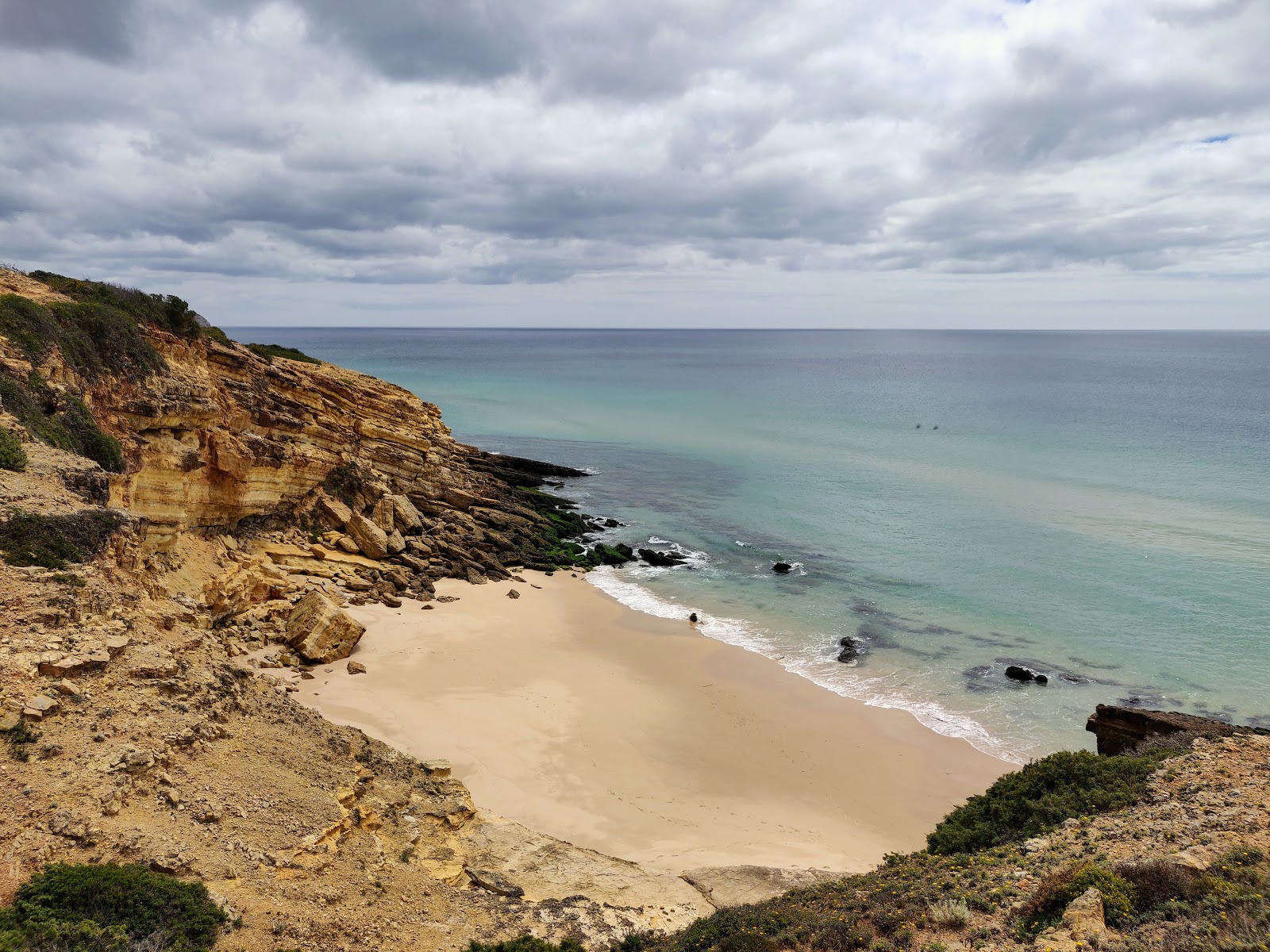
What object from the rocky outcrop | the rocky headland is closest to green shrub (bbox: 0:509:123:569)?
the rocky headland

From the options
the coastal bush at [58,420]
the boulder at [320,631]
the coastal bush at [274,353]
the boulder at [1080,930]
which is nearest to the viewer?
the boulder at [1080,930]

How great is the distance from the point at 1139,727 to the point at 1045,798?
3.88 meters

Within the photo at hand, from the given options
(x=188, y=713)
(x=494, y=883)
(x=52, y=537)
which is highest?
(x=52, y=537)

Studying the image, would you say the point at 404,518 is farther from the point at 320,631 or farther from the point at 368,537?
the point at 320,631

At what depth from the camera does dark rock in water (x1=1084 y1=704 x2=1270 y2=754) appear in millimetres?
12820

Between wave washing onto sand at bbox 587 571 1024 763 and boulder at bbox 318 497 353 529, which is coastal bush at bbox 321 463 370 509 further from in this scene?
wave washing onto sand at bbox 587 571 1024 763

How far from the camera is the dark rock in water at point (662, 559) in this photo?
1347 inches

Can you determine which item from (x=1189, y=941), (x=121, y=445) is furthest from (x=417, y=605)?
(x=1189, y=941)

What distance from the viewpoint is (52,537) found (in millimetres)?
11945

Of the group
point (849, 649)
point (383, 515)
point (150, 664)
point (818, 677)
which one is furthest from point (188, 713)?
point (849, 649)

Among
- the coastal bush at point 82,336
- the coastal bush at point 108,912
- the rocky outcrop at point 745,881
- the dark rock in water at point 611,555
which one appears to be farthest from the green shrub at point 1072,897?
the dark rock in water at point 611,555

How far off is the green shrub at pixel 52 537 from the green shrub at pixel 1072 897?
14498mm

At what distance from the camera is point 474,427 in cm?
7019

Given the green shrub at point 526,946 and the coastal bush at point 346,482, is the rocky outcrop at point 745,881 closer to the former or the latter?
the green shrub at point 526,946
